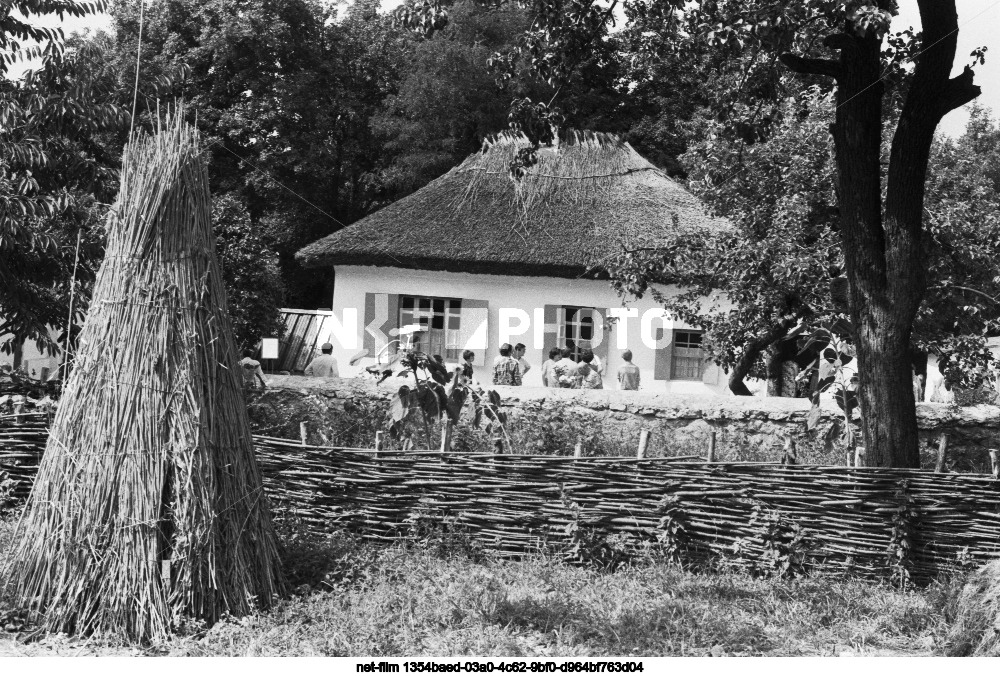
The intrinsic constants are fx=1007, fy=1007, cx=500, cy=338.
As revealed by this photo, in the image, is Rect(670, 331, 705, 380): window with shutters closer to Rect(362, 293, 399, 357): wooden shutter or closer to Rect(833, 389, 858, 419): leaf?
Rect(362, 293, 399, 357): wooden shutter

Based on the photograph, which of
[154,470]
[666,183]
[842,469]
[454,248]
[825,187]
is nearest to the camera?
[154,470]

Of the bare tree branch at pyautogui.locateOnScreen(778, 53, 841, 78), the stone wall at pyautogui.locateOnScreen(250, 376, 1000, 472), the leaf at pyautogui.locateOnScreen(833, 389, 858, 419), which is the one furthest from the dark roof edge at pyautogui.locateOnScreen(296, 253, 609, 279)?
the bare tree branch at pyautogui.locateOnScreen(778, 53, 841, 78)

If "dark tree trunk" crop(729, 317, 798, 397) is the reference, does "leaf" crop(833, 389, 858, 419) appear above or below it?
below

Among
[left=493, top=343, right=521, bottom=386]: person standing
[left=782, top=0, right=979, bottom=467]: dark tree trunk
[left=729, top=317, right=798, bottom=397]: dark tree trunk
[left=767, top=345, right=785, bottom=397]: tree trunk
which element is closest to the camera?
[left=782, top=0, right=979, bottom=467]: dark tree trunk

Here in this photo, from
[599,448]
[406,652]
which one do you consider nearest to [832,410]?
[599,448]

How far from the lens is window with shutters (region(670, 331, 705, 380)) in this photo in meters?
15.5

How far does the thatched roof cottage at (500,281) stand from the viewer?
1470cm

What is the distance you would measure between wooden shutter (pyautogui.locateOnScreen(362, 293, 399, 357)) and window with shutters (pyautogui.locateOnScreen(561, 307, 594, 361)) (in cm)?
252

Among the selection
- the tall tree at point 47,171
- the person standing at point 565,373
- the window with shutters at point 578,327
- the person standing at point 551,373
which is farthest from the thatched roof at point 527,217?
the tall tree at point 47,171

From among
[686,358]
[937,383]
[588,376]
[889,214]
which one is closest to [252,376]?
[588,376]

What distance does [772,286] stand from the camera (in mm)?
10273

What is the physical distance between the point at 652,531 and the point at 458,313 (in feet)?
31.4

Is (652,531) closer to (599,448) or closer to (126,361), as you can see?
(599,448)

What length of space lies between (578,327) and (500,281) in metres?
1.36
